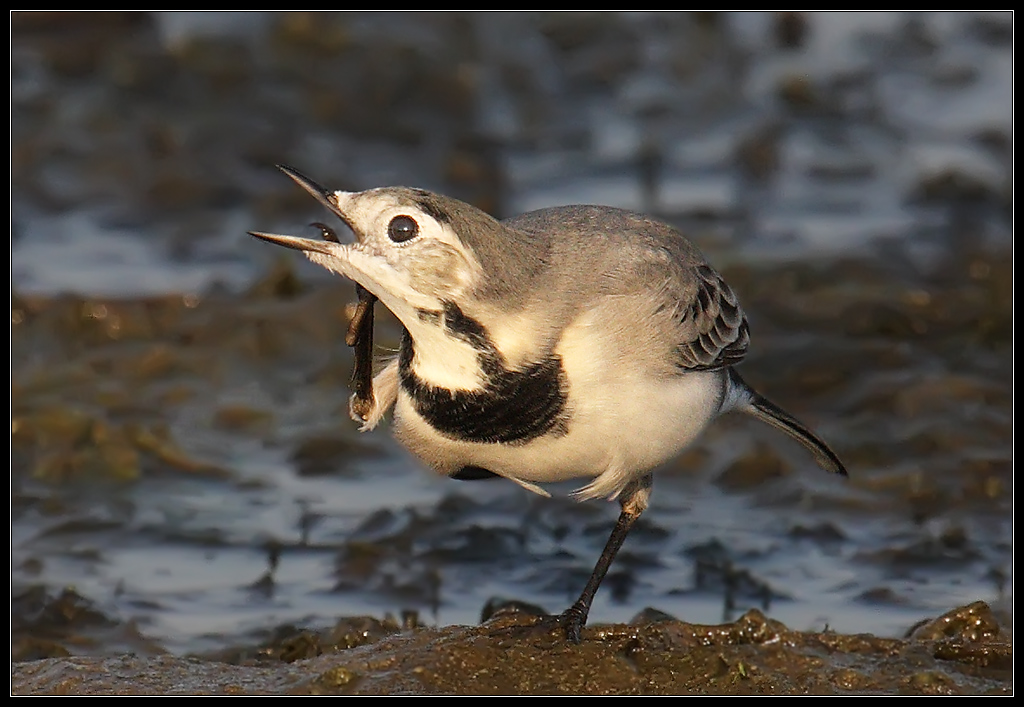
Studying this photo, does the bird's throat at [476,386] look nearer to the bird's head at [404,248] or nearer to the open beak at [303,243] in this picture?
the bird's head at [404,248]

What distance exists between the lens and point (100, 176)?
12188mm

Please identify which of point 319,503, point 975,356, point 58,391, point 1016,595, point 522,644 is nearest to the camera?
point 522,644

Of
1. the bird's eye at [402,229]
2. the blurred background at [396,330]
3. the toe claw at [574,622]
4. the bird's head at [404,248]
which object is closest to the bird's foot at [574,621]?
the toe claw at [574,622]

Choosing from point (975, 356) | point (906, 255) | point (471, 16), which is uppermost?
point (471, 16)

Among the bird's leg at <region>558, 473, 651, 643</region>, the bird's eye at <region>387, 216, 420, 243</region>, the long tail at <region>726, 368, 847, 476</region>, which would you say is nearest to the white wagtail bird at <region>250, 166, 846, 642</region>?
the bird's eye at <region>387, 216, 420, 243</region>

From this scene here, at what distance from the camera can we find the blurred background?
313 inches

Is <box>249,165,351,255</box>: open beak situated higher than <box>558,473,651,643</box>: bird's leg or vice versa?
<box>249,165,351,255</box>: open beak

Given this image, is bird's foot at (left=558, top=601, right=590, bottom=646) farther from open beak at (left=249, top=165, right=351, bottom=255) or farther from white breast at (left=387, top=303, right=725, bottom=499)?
open beak at (left=249, top=165, right=351, bottom=255)

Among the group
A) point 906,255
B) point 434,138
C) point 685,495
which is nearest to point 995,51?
point 906,255

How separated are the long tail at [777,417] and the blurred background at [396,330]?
61 cm

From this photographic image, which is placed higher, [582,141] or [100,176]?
[582,141]

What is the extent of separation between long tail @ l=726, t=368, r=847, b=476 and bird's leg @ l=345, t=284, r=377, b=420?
1873 millimetres

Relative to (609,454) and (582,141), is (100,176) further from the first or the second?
(609,454)

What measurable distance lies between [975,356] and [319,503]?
4.44 metres
